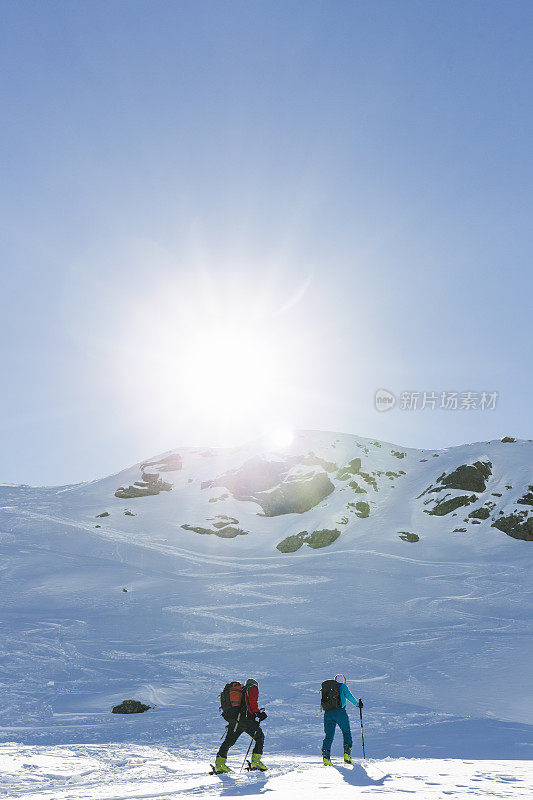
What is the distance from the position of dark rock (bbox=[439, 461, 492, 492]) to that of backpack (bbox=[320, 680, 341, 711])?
42.2m

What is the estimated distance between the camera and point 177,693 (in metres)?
15.6

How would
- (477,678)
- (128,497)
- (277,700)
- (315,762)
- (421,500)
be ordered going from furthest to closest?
(128,497) < (421,500) < (477,678) < (277,700) < (315,762)

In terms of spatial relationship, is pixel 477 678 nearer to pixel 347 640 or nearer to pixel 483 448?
pixel 347 640

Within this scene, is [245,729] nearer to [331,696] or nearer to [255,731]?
[255,731]

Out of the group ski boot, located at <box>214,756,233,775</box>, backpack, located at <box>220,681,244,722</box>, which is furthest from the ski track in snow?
backpack, located at <box>220,681,244,722</box>

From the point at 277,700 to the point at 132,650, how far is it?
7407 mm

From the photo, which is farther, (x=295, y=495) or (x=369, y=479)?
(x=369, y=479)

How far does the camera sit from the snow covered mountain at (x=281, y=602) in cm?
1348

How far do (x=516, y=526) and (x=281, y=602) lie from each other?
74.7 feet

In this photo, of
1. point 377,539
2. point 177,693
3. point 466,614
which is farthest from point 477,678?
point 377,539

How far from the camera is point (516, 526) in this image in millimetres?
40000

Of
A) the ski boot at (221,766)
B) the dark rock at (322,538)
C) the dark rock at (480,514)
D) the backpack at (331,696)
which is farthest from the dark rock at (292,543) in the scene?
the ski boot at (221,766)

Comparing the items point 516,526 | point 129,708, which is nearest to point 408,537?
point 516,526

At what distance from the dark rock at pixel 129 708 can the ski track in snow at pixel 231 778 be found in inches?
165
